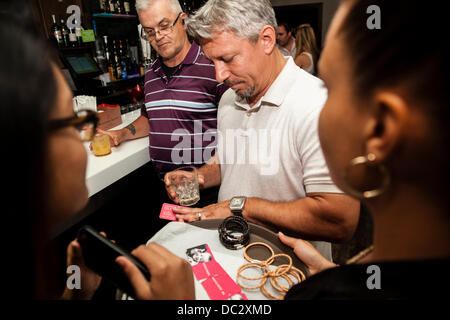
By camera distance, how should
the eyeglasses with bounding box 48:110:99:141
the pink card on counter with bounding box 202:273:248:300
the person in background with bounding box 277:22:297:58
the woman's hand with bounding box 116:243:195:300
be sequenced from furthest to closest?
the person in background with bounding box 277:22:297:58 → the pink card on counter with bounding box 202:273:248:300 → the woman's hand with bounding box 116:243:195:300 → the eyeglasses with bounding box 48:110:99:141

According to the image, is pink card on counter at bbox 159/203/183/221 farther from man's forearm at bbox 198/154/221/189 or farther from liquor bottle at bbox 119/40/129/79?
liquor bottle at bbox 119/40/129/79

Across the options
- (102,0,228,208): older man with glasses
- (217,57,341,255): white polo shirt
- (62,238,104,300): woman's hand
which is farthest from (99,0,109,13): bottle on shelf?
(62,238,104,300): woman's hand

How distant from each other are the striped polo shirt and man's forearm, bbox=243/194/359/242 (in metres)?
0.84

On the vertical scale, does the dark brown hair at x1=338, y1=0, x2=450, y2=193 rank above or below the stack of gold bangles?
above

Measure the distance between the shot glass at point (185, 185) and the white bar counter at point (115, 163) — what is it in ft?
2.04

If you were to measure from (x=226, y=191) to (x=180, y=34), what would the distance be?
4.48 ft

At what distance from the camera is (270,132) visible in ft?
4.68

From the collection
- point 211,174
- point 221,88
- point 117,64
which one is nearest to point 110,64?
point 117,64

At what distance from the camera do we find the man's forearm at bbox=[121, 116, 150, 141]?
2.36m

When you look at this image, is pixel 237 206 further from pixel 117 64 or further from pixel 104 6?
pixel 104 6

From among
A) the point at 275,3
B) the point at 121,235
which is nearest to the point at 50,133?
the point at 121,235

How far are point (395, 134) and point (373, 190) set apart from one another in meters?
0.14

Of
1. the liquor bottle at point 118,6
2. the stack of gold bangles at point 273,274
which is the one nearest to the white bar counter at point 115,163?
the stack of gold bangles at point 273,274

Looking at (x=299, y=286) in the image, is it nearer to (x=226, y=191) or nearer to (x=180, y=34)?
(x=226, y=191)
